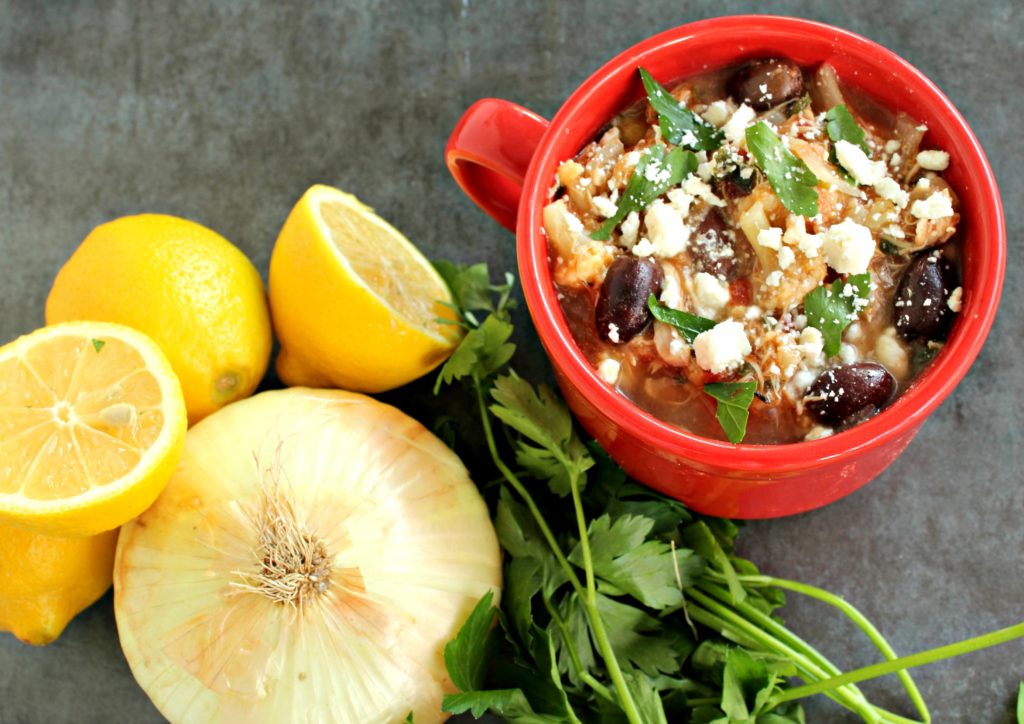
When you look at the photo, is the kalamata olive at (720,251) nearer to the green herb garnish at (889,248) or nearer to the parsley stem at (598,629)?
the green herb garnish at (889,248)

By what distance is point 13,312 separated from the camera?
1.80 metres

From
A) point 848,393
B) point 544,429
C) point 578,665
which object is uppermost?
point 848,393

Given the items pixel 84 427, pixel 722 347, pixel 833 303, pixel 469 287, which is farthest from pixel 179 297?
pixel 833 303

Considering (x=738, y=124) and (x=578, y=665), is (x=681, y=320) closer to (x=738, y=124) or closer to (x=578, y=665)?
(x=738, y=124)

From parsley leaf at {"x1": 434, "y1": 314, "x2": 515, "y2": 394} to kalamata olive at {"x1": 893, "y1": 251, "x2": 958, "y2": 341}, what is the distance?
1.71 ft

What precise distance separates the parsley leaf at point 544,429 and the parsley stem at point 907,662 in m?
0.41

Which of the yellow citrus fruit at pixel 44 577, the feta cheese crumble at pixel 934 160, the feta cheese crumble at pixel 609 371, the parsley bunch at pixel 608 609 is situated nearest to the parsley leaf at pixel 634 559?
the parsley bunch at pixel 608 609

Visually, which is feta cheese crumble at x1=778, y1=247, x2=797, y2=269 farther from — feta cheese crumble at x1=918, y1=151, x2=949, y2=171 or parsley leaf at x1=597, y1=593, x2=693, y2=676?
parsley leaf at x1=597, y1=593, x2=693, y2=676

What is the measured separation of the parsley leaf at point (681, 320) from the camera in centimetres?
122

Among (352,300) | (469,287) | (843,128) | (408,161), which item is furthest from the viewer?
(408,161)

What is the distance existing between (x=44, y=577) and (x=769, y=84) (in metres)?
1.21

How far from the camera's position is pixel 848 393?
3.91ft

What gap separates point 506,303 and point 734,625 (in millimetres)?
584

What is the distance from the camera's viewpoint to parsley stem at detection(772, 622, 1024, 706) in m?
1.26
